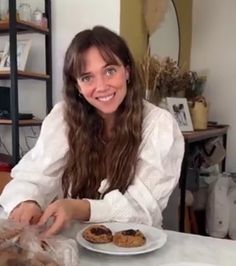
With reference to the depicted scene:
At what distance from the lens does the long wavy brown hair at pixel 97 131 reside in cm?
116

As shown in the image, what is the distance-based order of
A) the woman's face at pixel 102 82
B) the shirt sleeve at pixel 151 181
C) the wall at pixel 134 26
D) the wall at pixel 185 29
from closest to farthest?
the shirt sleeve at pixel 151 181, the woman's face at pixel 102 82, the wall at pixel 134 26, the wall at pixel 185 29

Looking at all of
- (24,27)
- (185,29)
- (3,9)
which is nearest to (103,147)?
(24,27)

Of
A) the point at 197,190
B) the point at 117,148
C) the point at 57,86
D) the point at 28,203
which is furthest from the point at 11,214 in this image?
the point at 197,190

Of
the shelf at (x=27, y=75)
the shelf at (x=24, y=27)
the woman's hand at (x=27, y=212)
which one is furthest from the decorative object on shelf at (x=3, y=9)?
the woman's hand at (x=27, y=212)

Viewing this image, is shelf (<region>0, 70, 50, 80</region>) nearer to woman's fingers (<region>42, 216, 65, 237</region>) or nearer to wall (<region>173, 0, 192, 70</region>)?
wall (<region>173, 0, 192, 70</region>)

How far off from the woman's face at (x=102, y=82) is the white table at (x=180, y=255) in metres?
0.50

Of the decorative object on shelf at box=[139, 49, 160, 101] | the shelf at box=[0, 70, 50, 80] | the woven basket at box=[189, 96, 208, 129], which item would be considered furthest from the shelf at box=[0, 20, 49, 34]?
the woven basket at box=[189, 96, 208, 129]

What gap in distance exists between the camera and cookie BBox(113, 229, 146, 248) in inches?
30.7

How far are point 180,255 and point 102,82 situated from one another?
1.88 feet

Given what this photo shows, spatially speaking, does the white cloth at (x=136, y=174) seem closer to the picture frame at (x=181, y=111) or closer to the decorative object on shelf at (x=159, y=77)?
the decorative object on shelf at (x=159, y=77)

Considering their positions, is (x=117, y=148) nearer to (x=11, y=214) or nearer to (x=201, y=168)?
(x=11, y=214)

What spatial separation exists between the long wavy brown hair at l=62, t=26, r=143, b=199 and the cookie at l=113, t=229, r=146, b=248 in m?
0.34

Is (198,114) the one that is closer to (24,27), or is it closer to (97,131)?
(24,27)

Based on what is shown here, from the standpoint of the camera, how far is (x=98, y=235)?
811 mm
